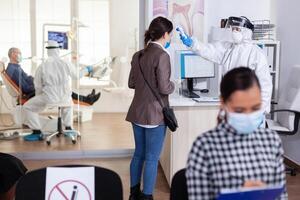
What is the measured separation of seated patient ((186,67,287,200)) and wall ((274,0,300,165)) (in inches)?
123

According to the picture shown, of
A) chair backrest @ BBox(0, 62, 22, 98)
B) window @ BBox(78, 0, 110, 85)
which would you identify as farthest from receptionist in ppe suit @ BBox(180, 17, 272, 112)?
chair backrest @ BBox(0, 62, 22, 98)

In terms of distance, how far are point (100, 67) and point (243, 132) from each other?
3747mm

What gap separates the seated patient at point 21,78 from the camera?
4.77m

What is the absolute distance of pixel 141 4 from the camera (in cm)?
443

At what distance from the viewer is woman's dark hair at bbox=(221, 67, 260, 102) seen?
1163 millimetres

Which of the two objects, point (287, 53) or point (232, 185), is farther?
point (287, 53)

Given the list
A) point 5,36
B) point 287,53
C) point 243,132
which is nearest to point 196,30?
point 287,53

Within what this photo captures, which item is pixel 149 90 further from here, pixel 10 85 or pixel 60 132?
pixel 10 85

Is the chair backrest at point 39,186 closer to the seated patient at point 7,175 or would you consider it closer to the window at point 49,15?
the seated patient at point 7,175

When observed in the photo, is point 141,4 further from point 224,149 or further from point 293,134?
point 224,149

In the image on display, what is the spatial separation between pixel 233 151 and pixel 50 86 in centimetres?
383

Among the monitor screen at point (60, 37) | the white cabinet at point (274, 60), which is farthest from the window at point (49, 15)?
the white cabinet at point (274, 60)

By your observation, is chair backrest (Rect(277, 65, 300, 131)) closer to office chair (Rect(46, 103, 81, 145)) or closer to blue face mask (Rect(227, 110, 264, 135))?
office chair (Rect(46, 103, 81, 145))

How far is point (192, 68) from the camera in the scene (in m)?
3.81
